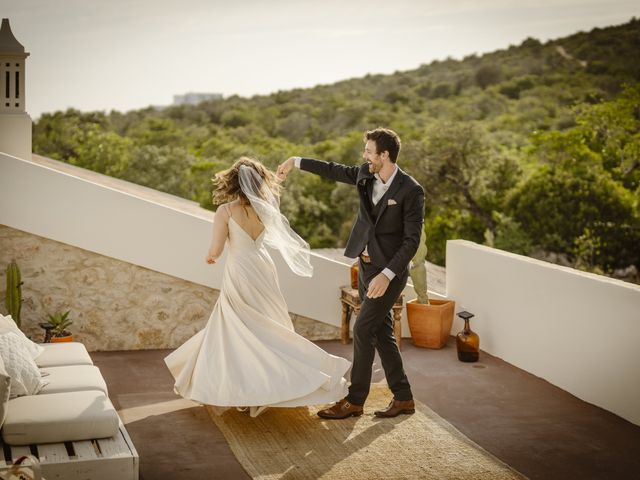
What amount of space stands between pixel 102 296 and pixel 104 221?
1.90 ft

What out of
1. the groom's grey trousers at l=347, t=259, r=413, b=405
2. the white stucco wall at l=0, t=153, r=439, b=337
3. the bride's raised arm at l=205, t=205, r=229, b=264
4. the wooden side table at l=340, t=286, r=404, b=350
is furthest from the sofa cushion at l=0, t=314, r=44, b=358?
the wooden side table at l=340, t=286, r=404, b=350

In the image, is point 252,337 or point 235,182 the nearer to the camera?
point 252,337

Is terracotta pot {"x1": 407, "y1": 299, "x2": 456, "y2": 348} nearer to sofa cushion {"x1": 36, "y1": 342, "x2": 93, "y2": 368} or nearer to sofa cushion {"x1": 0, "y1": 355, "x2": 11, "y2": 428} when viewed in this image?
sofa cushion {"x1": 36, "y1": 342, "x2": 93, "y2": 368}

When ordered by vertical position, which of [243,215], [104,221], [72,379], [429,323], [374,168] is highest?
[374,168]

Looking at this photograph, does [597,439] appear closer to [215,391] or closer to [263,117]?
[215,391]

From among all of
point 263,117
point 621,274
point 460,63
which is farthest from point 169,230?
point 460,63

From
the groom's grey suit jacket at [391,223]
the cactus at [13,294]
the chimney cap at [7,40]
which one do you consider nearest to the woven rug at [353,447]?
the groom's grey suit jacket at [391,223]

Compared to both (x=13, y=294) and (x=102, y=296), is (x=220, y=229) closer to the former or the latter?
(x=102, y=296)

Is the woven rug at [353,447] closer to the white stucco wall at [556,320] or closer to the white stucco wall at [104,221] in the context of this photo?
the white stucco wall at [556,320]

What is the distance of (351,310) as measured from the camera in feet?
23.4

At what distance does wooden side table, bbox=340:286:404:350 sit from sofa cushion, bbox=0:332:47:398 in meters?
2.78

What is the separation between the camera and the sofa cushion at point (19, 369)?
441 centimetres

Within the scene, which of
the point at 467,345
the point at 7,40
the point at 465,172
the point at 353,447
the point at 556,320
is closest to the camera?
the point at 353,447

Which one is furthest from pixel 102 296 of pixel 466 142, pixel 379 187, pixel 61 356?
pixel 466 142
